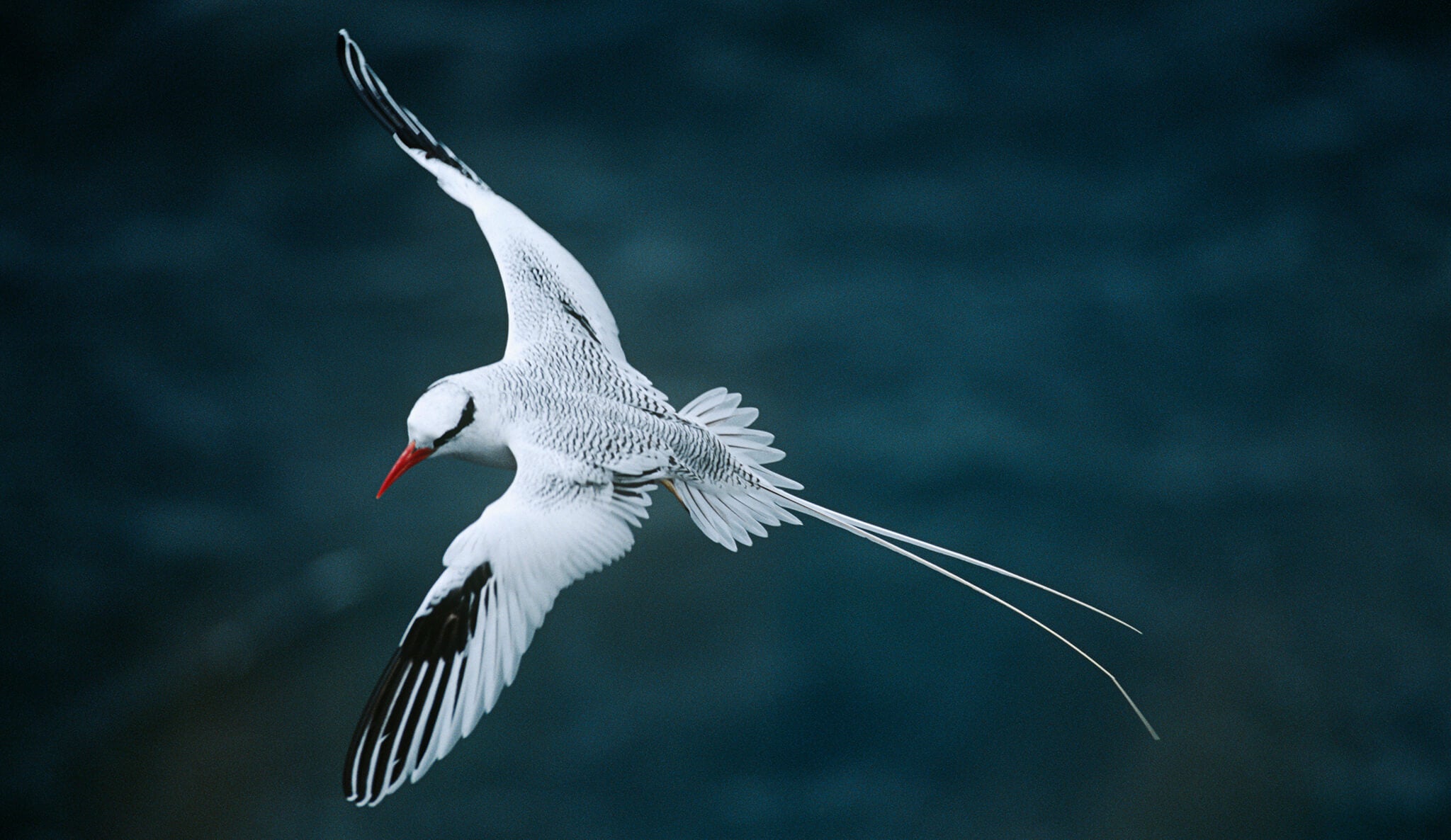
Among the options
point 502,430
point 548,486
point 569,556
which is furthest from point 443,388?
point 569,556

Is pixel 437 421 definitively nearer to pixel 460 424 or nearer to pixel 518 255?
pixel 460 424

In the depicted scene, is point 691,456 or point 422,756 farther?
point 691,456

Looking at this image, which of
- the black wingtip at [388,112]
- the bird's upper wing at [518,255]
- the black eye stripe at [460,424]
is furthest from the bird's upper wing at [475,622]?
the black wingtip at [388,112]

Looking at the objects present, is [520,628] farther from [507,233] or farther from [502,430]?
[507,233]

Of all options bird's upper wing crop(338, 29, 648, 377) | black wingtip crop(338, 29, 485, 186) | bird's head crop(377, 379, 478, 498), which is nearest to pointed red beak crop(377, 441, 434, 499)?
bird's head crop(377, 379, 478, 498)

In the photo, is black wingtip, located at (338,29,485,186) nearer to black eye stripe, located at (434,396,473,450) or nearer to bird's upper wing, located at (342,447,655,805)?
black eye stripe, located at (434,396,473,450)

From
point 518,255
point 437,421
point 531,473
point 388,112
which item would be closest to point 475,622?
point 531,473

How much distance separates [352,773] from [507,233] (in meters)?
1.25

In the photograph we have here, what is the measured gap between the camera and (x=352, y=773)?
182 centimetres

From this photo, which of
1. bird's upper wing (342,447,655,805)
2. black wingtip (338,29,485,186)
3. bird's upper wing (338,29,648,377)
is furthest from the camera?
black wingtip (338,29,485,186)

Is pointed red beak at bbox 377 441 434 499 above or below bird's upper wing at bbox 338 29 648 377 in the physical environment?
below

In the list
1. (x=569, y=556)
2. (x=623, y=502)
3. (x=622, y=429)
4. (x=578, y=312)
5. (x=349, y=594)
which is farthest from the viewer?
(x=349, y=594)

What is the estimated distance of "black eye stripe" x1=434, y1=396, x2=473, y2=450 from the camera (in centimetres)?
214

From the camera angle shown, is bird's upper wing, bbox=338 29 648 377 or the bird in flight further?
bird's upper wing, bbox=338 29 648 377
